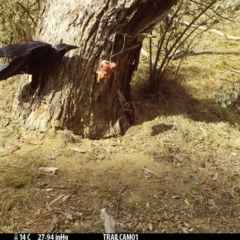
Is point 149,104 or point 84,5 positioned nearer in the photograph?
point 84,5

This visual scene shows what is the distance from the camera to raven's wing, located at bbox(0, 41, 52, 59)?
2.83 meters

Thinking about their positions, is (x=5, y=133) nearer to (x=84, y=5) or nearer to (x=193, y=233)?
(x=84, y=5)

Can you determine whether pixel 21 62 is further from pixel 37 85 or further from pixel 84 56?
pixel 84 56

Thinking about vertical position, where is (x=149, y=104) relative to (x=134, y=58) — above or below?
below

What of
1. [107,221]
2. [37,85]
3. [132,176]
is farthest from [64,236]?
[37,85]

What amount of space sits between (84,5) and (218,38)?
4.12 meters

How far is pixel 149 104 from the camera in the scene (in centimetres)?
403

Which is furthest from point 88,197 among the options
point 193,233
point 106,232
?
point 193,233

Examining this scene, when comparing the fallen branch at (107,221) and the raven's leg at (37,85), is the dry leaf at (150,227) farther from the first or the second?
the raven's leg at (37,85)

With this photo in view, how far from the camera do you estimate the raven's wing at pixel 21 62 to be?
2.89 m

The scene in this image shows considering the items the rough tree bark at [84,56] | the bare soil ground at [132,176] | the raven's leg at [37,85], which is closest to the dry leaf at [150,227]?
the bare soil ground at [132,176]

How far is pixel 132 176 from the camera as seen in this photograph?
3.01m

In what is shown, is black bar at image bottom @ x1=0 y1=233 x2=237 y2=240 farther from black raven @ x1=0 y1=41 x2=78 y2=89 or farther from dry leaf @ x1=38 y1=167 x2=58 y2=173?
black raven @ x1=0 y1=41 x2=78 y2=89

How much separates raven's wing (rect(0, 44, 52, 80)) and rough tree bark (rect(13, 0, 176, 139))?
22 centimetres
